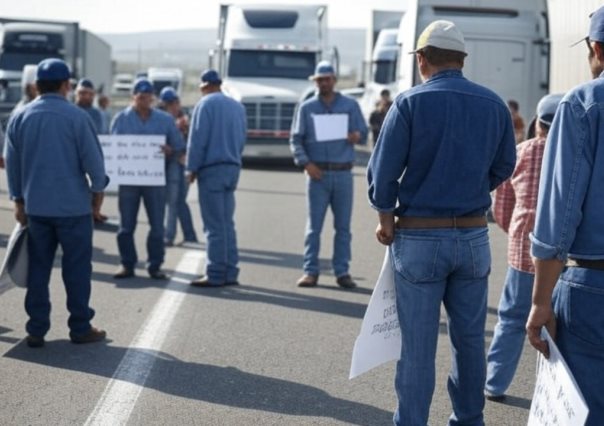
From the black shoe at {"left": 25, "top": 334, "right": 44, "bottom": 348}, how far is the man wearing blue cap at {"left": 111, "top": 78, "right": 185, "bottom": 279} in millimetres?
2957

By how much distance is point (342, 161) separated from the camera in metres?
10.3

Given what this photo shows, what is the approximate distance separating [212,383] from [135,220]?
4135 mm

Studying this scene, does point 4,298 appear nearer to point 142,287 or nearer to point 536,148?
point 142,287

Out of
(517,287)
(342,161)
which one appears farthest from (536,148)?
(342,161)

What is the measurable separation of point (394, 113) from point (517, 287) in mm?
1802

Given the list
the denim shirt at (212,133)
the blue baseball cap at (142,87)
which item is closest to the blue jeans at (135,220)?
the denim shirt at (212,133)

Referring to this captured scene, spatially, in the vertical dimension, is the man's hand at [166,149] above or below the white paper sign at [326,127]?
below

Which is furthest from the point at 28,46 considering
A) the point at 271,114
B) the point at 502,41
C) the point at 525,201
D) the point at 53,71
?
the point at 525,201

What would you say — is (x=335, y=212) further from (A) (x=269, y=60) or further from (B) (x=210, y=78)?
(A) (x=269, y=60)

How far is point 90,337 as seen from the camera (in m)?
7.79

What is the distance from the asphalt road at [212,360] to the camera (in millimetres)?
6211

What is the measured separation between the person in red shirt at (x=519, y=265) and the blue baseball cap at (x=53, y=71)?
3.15 meters

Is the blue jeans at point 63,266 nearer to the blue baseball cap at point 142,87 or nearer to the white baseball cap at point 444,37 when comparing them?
the blue baseball cap at point 142,87

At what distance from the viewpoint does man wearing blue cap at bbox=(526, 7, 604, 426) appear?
12.7 feet
